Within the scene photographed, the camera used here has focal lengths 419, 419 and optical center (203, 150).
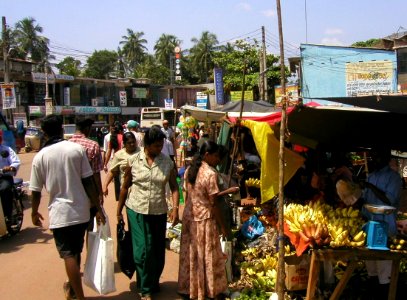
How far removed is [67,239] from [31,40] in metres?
53.6

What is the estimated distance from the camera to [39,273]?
525 centimetres

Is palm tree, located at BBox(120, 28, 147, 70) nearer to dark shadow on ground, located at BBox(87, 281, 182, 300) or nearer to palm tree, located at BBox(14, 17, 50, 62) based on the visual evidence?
palm tree, located at BBox(14, 17, 50, 62)

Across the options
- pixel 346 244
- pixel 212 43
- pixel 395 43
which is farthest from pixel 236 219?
pixel 212 43

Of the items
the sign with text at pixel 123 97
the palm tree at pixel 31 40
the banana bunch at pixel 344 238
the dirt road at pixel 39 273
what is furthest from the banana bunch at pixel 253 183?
the palm tree at pixel 31 40

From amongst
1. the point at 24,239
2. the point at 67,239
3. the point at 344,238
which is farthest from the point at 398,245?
the point at 24,239

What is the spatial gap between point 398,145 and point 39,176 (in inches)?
178

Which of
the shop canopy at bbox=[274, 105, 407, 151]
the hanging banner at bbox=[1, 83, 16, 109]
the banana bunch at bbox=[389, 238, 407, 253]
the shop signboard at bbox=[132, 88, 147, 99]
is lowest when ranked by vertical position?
the banana bunch at bbox=[389, 238, 407, 253]

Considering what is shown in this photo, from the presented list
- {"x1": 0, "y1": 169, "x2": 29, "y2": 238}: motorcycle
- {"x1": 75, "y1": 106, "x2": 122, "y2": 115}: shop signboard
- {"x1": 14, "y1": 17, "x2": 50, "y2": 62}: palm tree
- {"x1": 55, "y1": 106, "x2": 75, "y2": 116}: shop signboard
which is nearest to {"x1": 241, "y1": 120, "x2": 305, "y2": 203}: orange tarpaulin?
{"x1": 0, "y1": 169, "x2": 29, "y2": 238}: motorcycle

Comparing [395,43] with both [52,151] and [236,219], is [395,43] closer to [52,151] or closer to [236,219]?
[236,219]

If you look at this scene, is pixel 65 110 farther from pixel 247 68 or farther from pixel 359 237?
pixel 359 237

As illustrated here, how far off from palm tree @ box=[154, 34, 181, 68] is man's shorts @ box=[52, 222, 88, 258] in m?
63.5

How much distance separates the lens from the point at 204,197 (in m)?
4.14

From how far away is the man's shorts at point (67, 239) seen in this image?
3.81 meters

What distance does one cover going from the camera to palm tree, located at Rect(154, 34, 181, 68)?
215 feet
